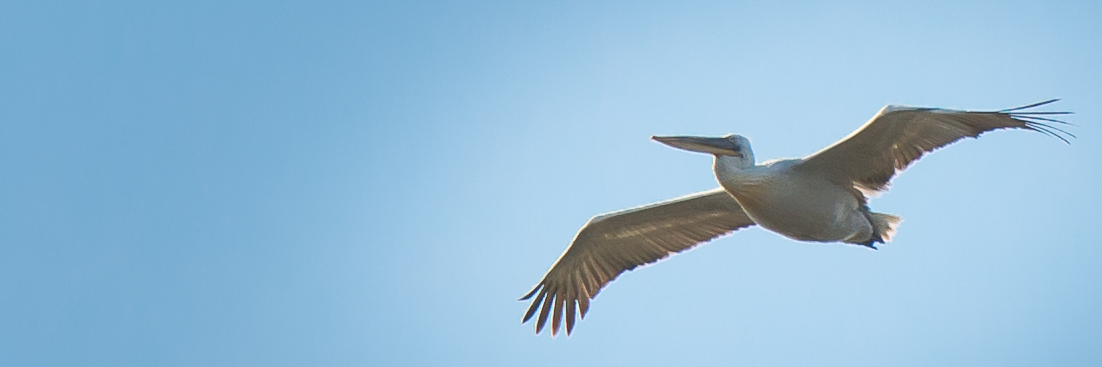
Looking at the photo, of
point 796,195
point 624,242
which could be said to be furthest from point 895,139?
point 624,242

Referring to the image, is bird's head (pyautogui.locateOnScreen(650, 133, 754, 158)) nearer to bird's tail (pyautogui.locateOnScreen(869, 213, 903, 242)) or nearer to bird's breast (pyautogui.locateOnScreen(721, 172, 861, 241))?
bird's breast (pyautogui.locateOnScreen(721, 172, 861, 241))

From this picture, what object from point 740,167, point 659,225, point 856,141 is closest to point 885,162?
point 856,141

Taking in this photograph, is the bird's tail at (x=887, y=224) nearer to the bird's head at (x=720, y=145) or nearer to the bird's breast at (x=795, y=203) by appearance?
the bird's breast at (x=795, y=203)

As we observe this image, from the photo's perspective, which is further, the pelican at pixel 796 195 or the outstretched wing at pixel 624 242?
the outstretched wing at pixel 624 242

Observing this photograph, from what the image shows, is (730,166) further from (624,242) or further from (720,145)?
(624,242)

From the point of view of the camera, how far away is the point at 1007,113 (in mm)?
9383

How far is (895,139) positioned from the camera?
32.2ft

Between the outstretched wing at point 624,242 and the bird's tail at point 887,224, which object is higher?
the outstretched wing at point 624,242

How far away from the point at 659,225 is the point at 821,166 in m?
1.58

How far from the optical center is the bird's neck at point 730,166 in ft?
32.4

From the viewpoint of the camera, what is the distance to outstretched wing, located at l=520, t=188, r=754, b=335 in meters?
10.9

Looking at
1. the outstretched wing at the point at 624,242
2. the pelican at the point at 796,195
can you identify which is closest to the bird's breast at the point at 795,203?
the pelican at the point at 796,195

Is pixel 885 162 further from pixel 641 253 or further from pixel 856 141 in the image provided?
pixel 641 253

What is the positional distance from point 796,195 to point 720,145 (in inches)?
24.2
